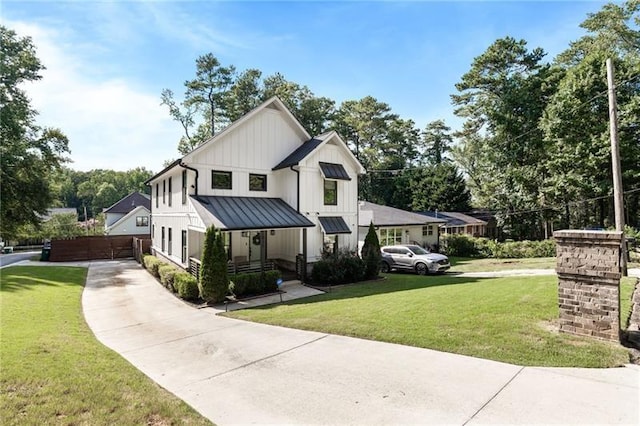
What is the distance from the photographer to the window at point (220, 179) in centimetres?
1628

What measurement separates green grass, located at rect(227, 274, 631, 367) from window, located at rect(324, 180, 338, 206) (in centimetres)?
668

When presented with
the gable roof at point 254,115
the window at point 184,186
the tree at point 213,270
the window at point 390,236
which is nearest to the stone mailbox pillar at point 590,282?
the tree at point 213,270

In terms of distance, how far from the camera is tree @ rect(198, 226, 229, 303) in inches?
495

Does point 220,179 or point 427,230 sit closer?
point 220,179

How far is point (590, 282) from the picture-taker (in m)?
6.02

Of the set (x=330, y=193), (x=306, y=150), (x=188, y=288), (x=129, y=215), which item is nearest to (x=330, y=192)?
(x=330, y=193)

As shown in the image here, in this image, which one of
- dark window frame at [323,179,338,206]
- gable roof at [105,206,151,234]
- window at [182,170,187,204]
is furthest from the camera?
gable roof at [105,206,151,234]

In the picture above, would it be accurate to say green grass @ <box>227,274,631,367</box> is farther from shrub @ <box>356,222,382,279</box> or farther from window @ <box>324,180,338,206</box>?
window @ <box>324,180,338,206</box>

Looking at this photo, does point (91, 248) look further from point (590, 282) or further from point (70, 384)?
point (590, 282)

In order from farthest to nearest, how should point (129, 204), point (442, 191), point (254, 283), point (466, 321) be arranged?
point (129, 204) < point (442, 191) < point (254, 283) < point (466, 321)

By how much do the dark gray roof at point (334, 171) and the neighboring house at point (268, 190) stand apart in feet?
0.18

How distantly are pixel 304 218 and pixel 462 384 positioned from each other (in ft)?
40.9

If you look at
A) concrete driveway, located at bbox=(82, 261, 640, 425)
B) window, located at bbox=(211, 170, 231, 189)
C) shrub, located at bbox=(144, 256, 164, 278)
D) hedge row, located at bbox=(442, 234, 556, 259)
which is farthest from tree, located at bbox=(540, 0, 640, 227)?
shrub, located at bbox=(144, 256, 164, 278)

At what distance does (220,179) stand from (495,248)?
22.2 meters
